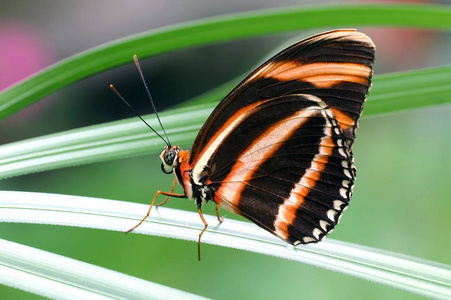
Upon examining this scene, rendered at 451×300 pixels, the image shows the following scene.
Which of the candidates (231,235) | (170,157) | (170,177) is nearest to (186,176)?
(170,157)

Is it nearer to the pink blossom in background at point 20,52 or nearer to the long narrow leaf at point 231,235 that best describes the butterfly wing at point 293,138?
the long narrow leaf at point 231,235

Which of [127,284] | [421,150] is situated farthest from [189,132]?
[421,150]

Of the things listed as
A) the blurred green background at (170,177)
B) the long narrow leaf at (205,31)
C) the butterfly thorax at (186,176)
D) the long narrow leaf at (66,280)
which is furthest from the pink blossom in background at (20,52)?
the long narrow leaf at (66,280)

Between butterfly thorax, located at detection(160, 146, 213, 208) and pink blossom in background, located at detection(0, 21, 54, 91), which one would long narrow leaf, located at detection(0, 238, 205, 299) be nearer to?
butterfly thorax, located at detection(160, 146, 213, 208)

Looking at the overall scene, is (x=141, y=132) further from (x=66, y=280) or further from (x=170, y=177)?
(x=170, y=177)

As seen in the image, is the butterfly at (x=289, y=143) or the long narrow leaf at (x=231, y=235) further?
the butterfly at (x=289, y=143)

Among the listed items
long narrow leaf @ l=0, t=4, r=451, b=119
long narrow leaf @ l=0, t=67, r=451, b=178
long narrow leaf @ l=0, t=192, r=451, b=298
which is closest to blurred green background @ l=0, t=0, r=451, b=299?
long narrow leaf @ l=0, t=4, r=451, b=119
